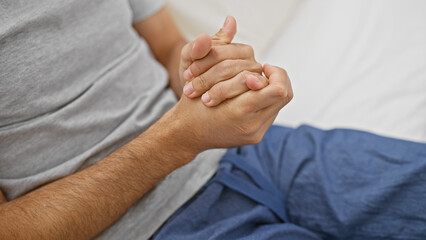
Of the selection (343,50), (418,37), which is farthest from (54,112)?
(418,37)

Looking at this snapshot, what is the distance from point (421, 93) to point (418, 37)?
19 centimetres

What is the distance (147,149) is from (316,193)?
Answer: 36 centimetres

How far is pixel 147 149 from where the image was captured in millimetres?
622

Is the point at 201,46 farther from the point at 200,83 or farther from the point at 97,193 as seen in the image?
the point at 97,193

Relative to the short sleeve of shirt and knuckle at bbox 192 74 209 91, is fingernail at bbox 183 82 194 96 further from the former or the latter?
the short sleeve of shirt

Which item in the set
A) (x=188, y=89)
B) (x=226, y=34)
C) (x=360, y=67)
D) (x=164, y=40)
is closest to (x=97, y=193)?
(x=188, y=89)

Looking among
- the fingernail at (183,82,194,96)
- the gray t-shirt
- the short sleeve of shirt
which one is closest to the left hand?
the fingernail at (183,82,194,96)

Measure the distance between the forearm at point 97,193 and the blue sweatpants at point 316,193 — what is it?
0.32ft

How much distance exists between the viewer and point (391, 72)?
0.91m

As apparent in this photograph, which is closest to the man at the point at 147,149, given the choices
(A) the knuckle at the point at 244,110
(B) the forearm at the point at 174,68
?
(A) the knuckle at the point at 244,110

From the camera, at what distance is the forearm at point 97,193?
1.79 ft

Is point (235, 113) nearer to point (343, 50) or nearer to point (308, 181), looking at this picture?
point (308, 181)

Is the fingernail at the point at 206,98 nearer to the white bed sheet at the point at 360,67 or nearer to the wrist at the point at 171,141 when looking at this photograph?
the wrist at the point at 171,141

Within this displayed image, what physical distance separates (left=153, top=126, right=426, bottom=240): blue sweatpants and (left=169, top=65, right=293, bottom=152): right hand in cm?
15
